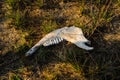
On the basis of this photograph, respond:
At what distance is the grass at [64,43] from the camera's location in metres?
2.82

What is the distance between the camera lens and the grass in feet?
9.26

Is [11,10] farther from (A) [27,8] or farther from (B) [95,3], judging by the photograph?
(B) [95,3]

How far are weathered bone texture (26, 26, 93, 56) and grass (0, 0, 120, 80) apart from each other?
2.4 inches

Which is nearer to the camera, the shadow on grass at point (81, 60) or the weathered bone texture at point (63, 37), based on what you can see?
the shadow on grass at point (81, 60)

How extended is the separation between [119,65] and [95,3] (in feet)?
2.72

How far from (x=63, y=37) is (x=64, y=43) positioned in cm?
7

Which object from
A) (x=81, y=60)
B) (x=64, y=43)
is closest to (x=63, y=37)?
(x=64, y=43)

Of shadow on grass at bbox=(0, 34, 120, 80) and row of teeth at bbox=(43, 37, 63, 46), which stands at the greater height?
row of teeth at bbox=(43, 37, 63, 46)

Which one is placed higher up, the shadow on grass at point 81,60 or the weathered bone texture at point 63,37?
the weathered bone texture at point 63,37

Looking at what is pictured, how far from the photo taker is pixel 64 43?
10.1 feet

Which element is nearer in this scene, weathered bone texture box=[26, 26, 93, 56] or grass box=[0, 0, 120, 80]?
grass box=[0, 0, 120, 80]

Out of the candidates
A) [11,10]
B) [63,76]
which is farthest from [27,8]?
[63,76]

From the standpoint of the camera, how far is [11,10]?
3312mm

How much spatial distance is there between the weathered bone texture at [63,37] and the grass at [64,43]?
61mm
